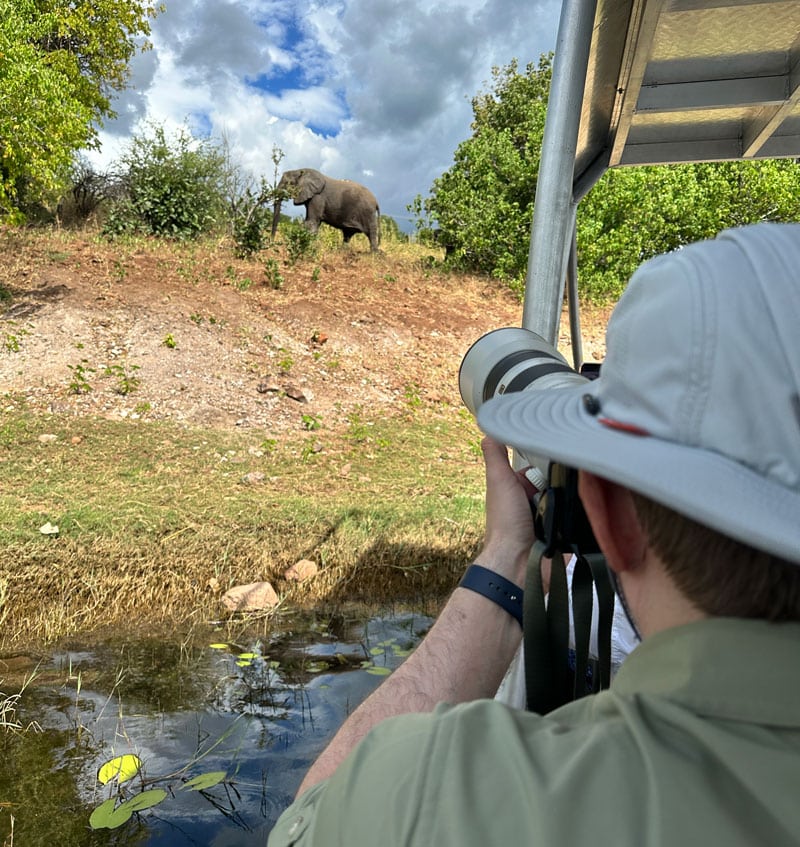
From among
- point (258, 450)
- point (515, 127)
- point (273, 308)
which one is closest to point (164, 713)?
point (258, 450)

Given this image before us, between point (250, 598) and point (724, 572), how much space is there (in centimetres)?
375

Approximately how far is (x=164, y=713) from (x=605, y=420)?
2928 mm

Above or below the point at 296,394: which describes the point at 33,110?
above

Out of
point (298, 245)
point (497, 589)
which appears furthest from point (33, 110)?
point (497, 589)

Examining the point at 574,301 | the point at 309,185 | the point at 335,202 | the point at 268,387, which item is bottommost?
the point at 268,387

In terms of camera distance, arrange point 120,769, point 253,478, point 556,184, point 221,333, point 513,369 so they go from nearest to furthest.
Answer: point 513,369 < point 556,184 < point 120,769 < point 253,478 < point 221,333

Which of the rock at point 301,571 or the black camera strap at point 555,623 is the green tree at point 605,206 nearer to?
the rock at point 301,571

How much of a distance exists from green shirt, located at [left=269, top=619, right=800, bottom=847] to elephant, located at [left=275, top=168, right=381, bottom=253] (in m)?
14.6

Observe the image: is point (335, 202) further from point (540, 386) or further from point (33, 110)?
point (540, 386)

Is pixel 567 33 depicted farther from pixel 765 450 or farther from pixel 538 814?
pixel 538 814

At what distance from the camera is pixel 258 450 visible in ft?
24.4

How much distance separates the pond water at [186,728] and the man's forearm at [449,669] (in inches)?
67.0

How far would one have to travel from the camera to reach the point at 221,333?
10.3 metres

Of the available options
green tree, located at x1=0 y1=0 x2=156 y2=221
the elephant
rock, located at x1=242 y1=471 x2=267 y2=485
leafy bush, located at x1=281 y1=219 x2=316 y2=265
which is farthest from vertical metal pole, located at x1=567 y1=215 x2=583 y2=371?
the elephant
